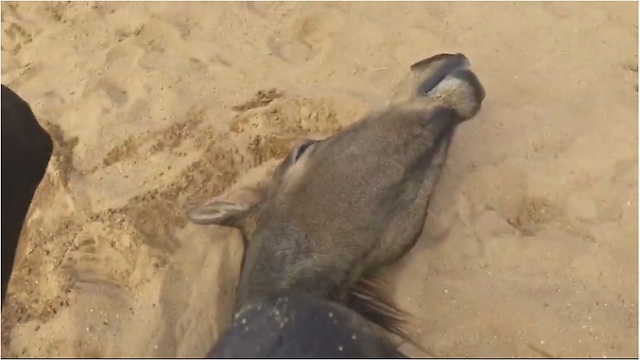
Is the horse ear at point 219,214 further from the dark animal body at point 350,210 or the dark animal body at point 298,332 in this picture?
the dark animal body at point 298,332

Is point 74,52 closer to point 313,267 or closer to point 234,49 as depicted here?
point 234,49

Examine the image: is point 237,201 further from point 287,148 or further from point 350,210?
point 350,210

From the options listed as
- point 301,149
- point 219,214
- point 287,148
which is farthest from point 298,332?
point 287,148

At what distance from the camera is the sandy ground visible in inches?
105

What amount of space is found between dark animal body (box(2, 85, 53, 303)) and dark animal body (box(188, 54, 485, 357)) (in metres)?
0.67

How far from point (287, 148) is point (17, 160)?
121 cm

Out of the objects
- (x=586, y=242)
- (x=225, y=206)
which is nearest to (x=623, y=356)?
(x=586, y=242)

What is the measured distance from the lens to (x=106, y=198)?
9.87 ft

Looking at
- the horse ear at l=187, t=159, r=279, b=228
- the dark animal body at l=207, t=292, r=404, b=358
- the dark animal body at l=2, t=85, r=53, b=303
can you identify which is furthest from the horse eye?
the dark animal body at l=2, t=85, r=53, b=303

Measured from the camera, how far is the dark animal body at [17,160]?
6.88ft

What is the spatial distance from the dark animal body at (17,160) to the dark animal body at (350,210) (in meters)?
0.67

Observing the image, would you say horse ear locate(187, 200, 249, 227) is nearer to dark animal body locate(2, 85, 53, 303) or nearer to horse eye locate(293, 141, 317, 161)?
horse eye locate(293, 141, 317, 161)

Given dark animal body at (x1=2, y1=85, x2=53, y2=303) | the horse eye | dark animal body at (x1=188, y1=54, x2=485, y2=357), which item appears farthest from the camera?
the horse eye

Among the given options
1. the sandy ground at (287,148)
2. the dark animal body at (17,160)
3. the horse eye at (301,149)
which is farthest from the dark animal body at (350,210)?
the dark animal body at (17,160)
